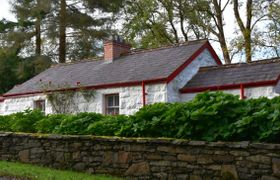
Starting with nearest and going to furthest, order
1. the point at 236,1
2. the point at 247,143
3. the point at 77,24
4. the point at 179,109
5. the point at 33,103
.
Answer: the point at 247,143 → the point at 179,109 → the point at 33,103 → the point at 236,1 → the point at 77,24

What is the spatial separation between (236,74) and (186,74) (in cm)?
200

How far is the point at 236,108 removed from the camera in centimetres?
840

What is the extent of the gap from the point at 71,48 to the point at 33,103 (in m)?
13.0

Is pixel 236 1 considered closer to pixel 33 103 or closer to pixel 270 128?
pixel 33 103

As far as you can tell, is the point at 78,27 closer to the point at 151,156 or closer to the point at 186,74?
the point at 186,74

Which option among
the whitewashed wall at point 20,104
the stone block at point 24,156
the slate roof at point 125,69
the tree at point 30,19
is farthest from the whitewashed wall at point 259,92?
the tree at point 30,19

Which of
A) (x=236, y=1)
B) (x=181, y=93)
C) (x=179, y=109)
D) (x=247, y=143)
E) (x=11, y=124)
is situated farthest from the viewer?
(x=236, y=1)

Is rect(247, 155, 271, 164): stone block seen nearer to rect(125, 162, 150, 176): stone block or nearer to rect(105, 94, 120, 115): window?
rect(125, 162, 150, 176): stone block

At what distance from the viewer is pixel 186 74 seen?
1720cm

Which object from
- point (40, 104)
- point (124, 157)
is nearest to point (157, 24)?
point (40, 104)

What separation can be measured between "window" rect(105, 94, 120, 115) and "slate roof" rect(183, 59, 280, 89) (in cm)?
302

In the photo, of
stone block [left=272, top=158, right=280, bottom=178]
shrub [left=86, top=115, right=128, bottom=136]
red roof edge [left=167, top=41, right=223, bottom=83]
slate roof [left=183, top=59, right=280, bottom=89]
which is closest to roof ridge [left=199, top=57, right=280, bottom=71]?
slate roof [left=183, top=59, right=280, bottom=89]

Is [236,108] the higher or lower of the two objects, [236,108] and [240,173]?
the higher

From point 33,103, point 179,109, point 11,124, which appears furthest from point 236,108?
point 33,103
